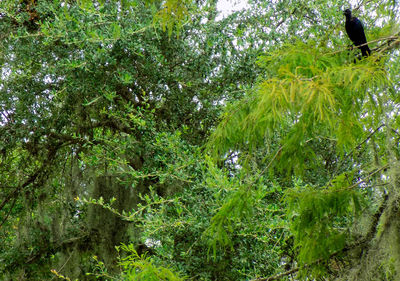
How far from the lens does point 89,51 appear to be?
3562 millimetres

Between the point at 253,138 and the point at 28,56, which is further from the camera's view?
the point at 28,56

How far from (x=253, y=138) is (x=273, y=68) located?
0.45 metres

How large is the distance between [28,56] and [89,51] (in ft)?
2.58

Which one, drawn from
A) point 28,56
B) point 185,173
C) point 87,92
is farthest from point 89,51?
point 185,173

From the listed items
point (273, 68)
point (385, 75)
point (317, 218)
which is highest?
point (273, 68)

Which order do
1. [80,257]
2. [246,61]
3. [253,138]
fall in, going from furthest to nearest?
1. [80,257]
2. [246,61]
3. [253,138]

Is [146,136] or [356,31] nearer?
[356,31]

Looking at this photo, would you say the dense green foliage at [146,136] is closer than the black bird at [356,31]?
No

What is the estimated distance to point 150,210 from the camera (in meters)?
3.30

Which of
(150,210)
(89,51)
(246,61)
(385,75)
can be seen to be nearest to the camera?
(385,75)

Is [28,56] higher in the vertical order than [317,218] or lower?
higher

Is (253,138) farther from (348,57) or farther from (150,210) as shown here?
(150,210)

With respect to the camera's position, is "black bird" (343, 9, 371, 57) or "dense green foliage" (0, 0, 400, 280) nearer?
"black bird" (343, 9, 371, 57)

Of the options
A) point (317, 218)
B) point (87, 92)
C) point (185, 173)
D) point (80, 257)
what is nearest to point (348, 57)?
point (317, 218)
